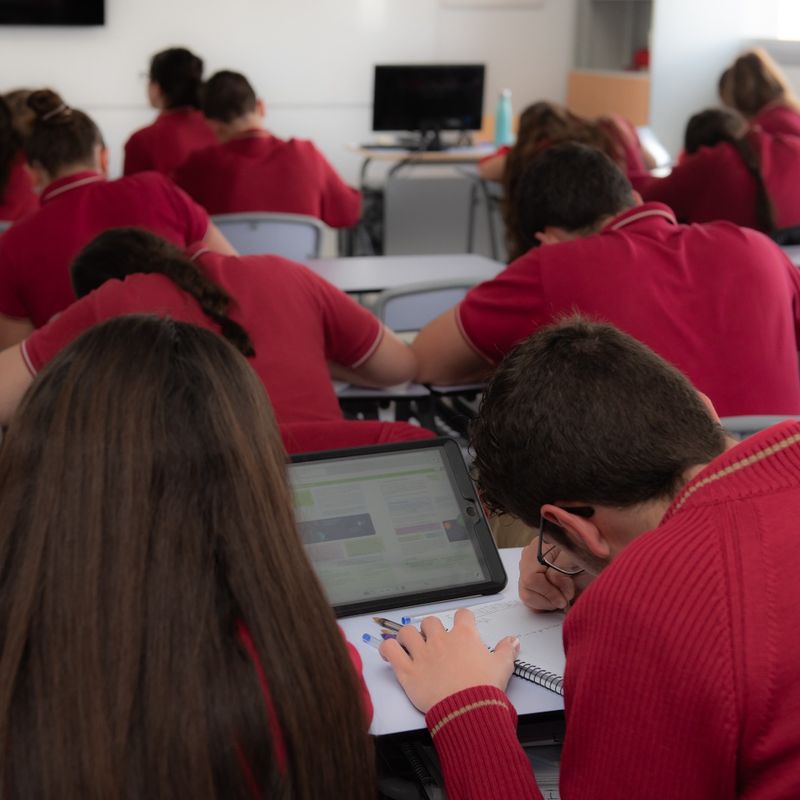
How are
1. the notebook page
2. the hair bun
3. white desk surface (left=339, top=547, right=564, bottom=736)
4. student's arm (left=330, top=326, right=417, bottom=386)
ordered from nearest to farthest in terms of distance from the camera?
white desk surface (left=339, top=547, right=564, bottom=736)
the notebook page
student's arm (left=330, top=326, right=417, bottom=386)
the hair bun

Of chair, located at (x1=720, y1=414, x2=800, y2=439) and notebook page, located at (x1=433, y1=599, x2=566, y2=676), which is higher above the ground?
chair, located at (x1=720, y1=414, x2=800, y2=439)

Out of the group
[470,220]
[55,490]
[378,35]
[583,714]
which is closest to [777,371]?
[583,714]

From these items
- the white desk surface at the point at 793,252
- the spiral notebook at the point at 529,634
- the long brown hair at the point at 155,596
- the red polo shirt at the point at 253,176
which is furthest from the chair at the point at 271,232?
the long brown hair at the point at 155,596

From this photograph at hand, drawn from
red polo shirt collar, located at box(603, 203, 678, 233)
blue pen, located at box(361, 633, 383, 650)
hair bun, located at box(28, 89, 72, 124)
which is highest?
hair bun, located at box(28, 89, 72, 124)

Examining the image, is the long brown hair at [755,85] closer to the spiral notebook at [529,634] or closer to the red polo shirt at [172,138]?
the red polo shirt at [172,138]

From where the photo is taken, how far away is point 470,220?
6961 mm

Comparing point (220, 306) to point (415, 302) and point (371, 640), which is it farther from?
point (415, 302)

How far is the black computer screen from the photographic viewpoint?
752 centimetres

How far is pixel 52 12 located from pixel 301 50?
1.75m

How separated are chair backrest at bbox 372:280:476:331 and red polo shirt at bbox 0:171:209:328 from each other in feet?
2.03

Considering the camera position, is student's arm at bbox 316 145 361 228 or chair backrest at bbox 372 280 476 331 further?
student's arm at bbox 316 145 361 228

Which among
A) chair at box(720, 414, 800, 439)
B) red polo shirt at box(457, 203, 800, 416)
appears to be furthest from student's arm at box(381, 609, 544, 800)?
red polo shirt at box(457, 203, 800, 416)

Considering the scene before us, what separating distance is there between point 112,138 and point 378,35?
209 centimetres

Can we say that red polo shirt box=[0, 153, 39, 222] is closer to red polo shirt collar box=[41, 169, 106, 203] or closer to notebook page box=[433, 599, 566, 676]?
red polo shirt collar box=[41, 169, 106, 203]
